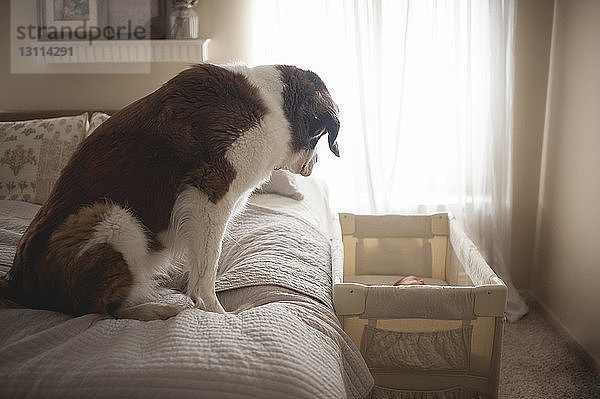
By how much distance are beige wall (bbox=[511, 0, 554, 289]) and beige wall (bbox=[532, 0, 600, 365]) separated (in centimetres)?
7

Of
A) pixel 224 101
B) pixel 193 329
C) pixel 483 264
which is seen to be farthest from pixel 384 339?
pixel 224 101

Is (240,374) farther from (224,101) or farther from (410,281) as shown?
(410,281)

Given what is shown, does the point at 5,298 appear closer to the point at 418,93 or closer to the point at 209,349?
the point at 209,349

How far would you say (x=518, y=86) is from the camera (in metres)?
2.68

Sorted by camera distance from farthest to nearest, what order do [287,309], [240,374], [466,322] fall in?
[466,322] < [287,309] < [240,374]

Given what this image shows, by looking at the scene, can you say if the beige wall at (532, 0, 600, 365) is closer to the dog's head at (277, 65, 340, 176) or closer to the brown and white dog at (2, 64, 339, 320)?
the dog's head at (277, 65, 340, 176)

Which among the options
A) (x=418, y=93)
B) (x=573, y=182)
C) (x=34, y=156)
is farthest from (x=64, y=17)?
(x=573, y=182)

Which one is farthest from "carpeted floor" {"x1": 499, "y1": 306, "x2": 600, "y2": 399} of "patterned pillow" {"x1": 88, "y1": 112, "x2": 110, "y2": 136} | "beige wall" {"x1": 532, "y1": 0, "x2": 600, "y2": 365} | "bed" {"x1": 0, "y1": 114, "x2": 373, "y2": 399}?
"patterned pillow" {"x1": 88, "y1": 112, "x2": 110, "y2": 136}

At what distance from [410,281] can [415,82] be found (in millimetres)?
1146

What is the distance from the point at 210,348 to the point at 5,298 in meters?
0.55

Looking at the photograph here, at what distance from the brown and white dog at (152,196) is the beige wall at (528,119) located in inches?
70.3

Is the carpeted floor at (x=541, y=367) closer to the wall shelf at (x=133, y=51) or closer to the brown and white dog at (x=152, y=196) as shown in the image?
the brown and white dog at (x=152, y=196)

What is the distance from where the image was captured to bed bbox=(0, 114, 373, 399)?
0.92 metres

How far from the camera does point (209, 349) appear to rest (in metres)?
1.01
